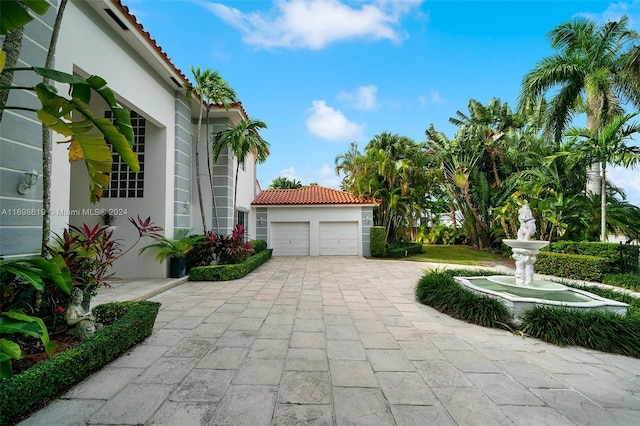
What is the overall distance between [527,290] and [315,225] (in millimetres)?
10897

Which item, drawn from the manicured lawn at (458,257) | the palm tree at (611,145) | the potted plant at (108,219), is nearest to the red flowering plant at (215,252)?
the potted plant at (108,219)

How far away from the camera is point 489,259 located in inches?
557

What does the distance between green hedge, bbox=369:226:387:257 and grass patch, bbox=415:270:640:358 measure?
888 centimetres

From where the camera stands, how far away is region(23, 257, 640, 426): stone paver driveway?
Answer: 2400 mm

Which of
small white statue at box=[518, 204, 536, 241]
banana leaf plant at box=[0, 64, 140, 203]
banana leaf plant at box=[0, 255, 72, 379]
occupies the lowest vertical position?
banana leaf plant at box=[0, 255, 72, 379]

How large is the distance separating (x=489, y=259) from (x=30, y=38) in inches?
690

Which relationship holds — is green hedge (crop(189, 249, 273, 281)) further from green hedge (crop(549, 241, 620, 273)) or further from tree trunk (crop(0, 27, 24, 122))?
green hedge (crop(549, 241, 620, 273))

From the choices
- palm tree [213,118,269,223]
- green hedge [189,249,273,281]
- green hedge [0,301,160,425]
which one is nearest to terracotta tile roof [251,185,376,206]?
palm tree [213,118,269,223]

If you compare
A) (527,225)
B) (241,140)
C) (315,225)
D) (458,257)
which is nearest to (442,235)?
(458,257)

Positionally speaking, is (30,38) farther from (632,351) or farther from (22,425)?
(632,351)

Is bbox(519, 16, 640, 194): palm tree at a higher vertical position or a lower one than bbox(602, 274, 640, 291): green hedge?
higher

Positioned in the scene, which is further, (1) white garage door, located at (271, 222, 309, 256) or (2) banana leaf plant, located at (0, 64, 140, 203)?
(1) white garage door, located at (271, 222, 309, 256)

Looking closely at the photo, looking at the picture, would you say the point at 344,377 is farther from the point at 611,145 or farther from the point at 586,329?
the point at 611,145

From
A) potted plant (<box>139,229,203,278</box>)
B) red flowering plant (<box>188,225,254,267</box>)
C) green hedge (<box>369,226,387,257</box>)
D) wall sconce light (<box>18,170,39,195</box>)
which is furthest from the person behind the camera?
green hedge (<box>369,226,387,257</box>)
